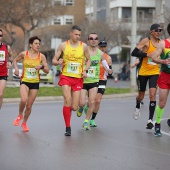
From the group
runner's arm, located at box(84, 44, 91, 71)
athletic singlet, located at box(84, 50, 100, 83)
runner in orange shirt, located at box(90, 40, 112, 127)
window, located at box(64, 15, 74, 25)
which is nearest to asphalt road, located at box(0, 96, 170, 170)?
runner in orange shirt, located at box(90, 40, 112, 127)

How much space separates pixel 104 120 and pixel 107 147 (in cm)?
533

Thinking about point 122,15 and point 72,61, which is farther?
point 122,15

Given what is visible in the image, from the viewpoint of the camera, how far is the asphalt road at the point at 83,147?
29.0ft

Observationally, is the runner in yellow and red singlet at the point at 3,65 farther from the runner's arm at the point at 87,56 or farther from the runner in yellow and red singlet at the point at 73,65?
the runner's arm at the point at 87,56

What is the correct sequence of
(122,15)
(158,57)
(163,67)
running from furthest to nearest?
(122,15)
(163,67)
(158,57)

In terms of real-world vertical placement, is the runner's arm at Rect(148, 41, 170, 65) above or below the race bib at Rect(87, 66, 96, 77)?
above

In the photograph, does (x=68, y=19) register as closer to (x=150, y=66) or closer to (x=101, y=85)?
(x=101, y=85)

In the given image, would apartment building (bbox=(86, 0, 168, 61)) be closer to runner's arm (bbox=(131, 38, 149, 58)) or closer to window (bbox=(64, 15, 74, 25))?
window (bbox=(64, 15, 74, 25))

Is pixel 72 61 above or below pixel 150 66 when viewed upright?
above

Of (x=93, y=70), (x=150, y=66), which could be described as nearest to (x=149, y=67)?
(x=150, y=66)

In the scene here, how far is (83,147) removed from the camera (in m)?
10.6

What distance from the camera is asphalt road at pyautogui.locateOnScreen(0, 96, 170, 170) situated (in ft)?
29.0

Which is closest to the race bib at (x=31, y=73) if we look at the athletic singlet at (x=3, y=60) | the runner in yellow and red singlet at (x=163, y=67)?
the athletic singlet at (x=3, y=60)

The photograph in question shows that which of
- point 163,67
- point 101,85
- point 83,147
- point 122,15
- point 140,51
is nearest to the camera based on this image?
point 83,147
